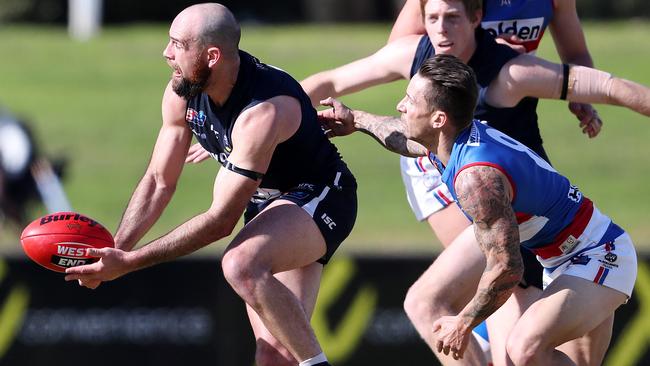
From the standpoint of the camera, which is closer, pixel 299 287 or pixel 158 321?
pixel 299 287

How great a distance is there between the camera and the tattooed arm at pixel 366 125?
636cm

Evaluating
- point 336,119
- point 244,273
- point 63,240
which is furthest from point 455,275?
point 63,240

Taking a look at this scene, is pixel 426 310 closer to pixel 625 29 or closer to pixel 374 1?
pixel 625 29

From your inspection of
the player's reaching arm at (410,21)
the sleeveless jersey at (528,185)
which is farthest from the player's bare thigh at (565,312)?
the player's reaching arm at (410,21)

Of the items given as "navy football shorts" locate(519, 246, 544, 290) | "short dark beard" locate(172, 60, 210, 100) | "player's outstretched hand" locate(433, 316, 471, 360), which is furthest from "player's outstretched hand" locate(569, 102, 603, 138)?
"short dark beard" locate(172, 60, 210, 100)

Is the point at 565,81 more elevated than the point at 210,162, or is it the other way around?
the point at 565,81

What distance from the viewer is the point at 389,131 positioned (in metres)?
6.41

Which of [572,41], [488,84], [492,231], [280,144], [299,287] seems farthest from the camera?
[572,41]

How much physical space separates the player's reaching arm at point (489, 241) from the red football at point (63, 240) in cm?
177

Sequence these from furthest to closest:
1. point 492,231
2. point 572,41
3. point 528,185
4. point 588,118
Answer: point 588,118 → point 572,41 → point 528,185 → point 492,231

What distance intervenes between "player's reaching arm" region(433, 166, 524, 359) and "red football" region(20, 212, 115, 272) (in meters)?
1.77

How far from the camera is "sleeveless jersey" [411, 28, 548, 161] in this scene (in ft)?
20.3

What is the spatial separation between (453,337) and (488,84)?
4.88 feet

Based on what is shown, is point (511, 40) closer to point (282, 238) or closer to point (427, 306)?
point (427, 306)
